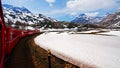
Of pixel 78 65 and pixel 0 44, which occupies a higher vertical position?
pixel 0 44

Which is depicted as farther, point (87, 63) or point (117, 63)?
point (87, 63)

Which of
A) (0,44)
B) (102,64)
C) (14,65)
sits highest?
(0,44)

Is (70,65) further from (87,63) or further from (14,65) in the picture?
(14,65)

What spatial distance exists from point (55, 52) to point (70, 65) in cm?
465

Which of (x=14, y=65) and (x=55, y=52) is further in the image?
(x=55, y=52)

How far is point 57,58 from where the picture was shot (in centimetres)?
1590

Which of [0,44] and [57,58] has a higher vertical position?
[0,44]

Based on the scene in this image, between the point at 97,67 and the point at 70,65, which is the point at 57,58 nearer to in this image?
the point at 70,65

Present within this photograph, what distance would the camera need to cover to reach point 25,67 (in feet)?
42.9

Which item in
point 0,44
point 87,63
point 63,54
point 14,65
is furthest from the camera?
point 63,54

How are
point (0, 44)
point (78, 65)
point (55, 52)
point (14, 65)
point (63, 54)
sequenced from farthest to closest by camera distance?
point (55, 52) < point (63, 54) < point (14, 65) < point (78, 65) < point (0, 44)

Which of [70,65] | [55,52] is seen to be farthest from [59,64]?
[55,52]

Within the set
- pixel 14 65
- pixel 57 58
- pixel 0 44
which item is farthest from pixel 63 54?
pixel 0 44

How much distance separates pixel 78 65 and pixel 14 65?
14.5 feet
